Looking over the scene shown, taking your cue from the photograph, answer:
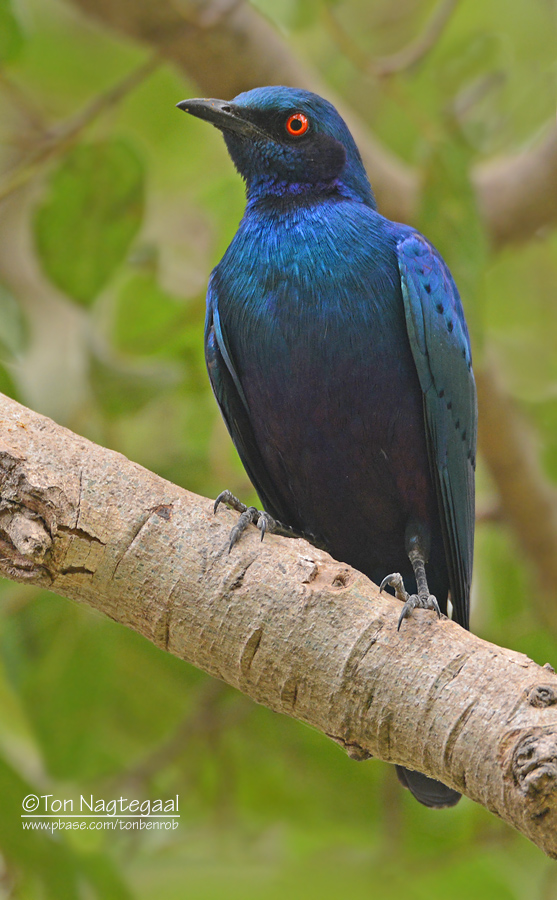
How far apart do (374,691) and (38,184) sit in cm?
342

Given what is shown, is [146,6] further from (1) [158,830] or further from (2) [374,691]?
(1) [158,830]

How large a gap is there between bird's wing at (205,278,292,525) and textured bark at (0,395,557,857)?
1.14m

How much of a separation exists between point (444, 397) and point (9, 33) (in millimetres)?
2333

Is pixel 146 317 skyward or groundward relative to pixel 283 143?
groundward

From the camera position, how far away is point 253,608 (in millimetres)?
2527

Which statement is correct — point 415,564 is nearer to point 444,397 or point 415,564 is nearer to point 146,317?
point 444,397

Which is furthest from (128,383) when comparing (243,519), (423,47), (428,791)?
(423,47)

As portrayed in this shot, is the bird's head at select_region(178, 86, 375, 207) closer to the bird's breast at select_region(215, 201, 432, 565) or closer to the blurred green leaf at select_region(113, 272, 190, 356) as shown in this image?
the bird's breast at select_region(215, 201, 432, 565)

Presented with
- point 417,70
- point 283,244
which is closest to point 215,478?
point 283,244

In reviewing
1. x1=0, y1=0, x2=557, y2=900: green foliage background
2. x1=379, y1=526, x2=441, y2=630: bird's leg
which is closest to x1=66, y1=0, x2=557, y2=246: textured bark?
x1=0, y1=0, x2=557, y2=900: green foliage background

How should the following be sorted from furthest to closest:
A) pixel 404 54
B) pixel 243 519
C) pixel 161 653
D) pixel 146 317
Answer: pixel 404 54
pixel 161 653
pixel 146 317
pixel 243 519

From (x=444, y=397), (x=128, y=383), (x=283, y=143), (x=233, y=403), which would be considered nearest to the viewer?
(x=444, y=397)

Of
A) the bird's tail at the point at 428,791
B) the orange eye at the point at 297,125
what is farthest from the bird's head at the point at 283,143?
the bird's tail at the point at 428,791

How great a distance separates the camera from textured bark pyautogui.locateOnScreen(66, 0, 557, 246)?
4.54 metres
